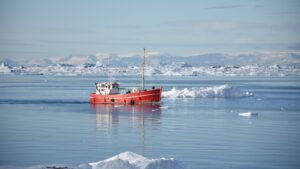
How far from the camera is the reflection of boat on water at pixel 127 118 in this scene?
36.7 meters

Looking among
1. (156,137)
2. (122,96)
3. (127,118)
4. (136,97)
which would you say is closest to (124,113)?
(127,118)

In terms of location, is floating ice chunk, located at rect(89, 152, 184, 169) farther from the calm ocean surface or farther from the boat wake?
the boat wake

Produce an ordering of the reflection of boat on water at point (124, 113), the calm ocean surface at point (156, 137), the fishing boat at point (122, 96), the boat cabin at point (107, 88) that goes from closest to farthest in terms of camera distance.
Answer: the calm ocean surface at point (156, 137) → the reflection of boat on water at point (124, 113) → the fishing boat at point (122, 96) → the boat cabin at point (107, 88)

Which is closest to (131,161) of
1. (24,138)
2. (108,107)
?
(24,138)

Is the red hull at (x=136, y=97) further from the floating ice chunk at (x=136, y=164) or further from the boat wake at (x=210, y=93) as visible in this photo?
the floating ice chunk at (x=136, y=164)

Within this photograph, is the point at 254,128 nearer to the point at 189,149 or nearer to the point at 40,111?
the point at 189,149

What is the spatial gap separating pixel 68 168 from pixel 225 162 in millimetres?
9134

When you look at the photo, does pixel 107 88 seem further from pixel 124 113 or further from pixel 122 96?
pixel 124 113

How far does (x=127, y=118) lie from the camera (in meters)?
45.2

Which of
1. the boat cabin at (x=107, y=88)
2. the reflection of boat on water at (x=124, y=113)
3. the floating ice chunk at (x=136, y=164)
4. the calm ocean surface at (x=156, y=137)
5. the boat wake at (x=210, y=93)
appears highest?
the boat cabin at (x=107, y=88)

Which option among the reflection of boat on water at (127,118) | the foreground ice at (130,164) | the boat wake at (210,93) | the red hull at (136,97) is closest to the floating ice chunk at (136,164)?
the foreground ice at (130,164)

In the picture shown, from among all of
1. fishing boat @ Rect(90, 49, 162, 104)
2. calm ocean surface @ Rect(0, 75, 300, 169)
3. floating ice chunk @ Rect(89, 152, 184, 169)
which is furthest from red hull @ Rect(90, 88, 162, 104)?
floating ice chunk @ Rect(89, 152, 184, 169)

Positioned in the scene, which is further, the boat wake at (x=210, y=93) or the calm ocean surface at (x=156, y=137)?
the boat wake at (x=210, y=93)

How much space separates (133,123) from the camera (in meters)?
40.8
